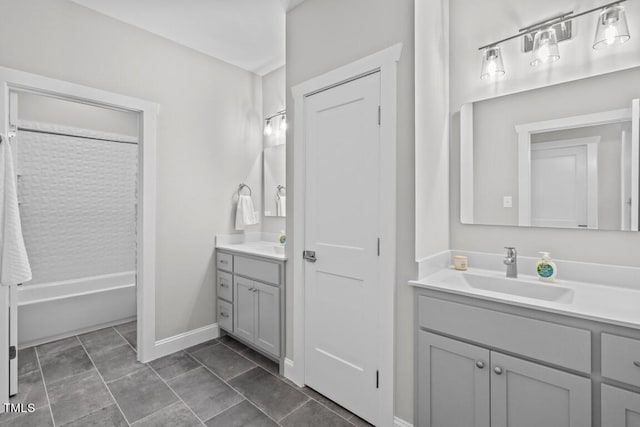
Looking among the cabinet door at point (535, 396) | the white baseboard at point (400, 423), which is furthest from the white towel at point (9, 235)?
the cabinet door at point (535, 396)

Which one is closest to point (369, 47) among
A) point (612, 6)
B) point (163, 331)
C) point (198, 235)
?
point (612, 6)

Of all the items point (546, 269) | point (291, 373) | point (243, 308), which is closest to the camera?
point (546, 269)

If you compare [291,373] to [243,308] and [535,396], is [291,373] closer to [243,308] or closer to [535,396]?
[243,308]

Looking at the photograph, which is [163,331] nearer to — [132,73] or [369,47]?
[132,73]

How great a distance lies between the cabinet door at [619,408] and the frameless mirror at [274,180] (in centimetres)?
244

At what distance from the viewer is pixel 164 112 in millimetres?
2539

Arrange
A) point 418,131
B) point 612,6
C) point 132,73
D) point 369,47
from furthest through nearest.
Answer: point 132,73
point 369,47
point 418,131
point 612,6

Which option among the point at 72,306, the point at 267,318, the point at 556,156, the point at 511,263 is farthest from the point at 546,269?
the point at 72,306

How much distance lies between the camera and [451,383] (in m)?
Result: 1.40

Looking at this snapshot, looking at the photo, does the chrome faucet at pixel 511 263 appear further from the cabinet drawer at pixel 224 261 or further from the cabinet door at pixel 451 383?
the cabinet drawer at pixel 224 261

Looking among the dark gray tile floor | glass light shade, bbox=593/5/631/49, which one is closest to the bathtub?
the dark gray tile floor

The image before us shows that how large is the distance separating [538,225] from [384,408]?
1300 millimetres

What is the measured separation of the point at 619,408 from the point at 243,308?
7.45ft

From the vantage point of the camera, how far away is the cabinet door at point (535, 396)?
1105 mm
